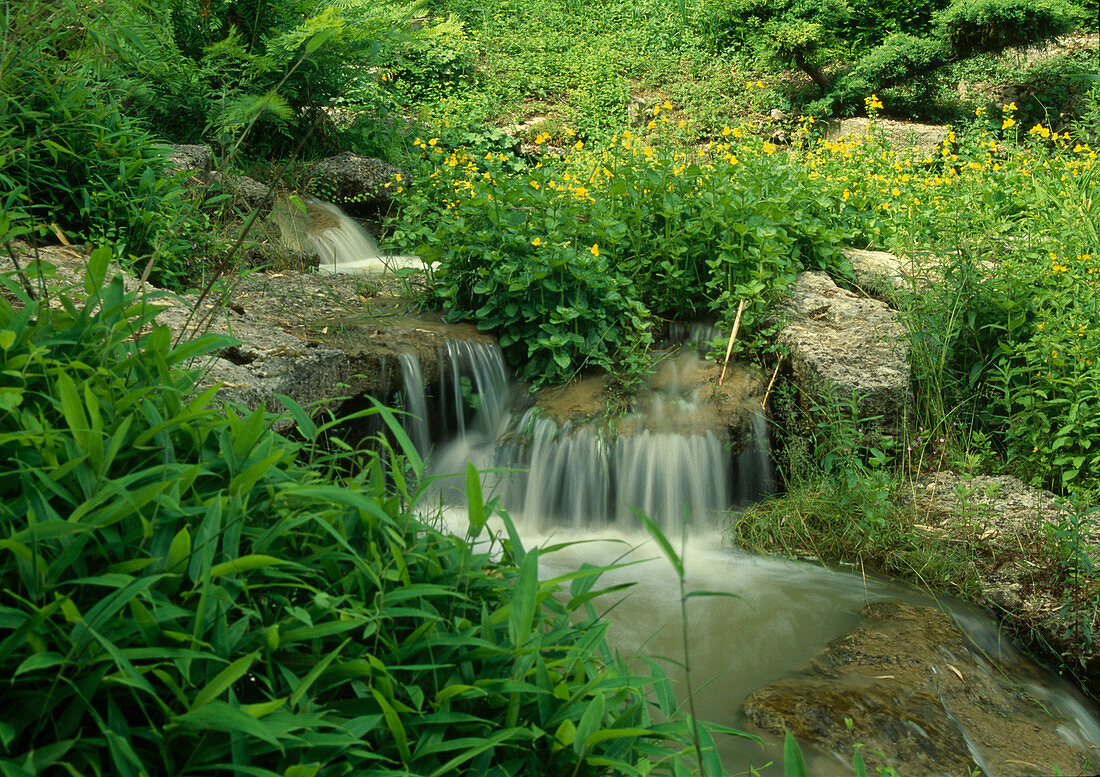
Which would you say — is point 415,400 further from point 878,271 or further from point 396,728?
point 396,728

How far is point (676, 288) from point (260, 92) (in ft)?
14.2

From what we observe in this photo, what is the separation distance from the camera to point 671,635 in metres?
3.46

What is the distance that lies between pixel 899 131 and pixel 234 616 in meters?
10.1

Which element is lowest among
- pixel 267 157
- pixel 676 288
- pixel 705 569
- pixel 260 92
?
pixel 705 569

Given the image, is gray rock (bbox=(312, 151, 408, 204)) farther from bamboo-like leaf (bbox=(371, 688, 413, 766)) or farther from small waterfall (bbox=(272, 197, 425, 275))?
bamboo-like leaf (bbox=(371, 688, 413, 766))

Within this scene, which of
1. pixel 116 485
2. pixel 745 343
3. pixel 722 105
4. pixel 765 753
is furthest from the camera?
pixel 722 105

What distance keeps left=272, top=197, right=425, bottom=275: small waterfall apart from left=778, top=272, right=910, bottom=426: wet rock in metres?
3.03

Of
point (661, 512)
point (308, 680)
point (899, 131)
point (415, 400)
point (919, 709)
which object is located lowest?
point (919, 709)

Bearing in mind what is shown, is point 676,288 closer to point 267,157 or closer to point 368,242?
point 368,242

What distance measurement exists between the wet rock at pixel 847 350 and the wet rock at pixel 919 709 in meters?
1.28

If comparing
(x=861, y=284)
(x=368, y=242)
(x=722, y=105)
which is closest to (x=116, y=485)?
(x=861, y=284)

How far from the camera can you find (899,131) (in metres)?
9.69

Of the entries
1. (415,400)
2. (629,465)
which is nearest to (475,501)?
(629,465)

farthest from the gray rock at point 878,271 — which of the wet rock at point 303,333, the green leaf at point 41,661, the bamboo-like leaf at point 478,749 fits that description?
the green leaf at point 41,661
